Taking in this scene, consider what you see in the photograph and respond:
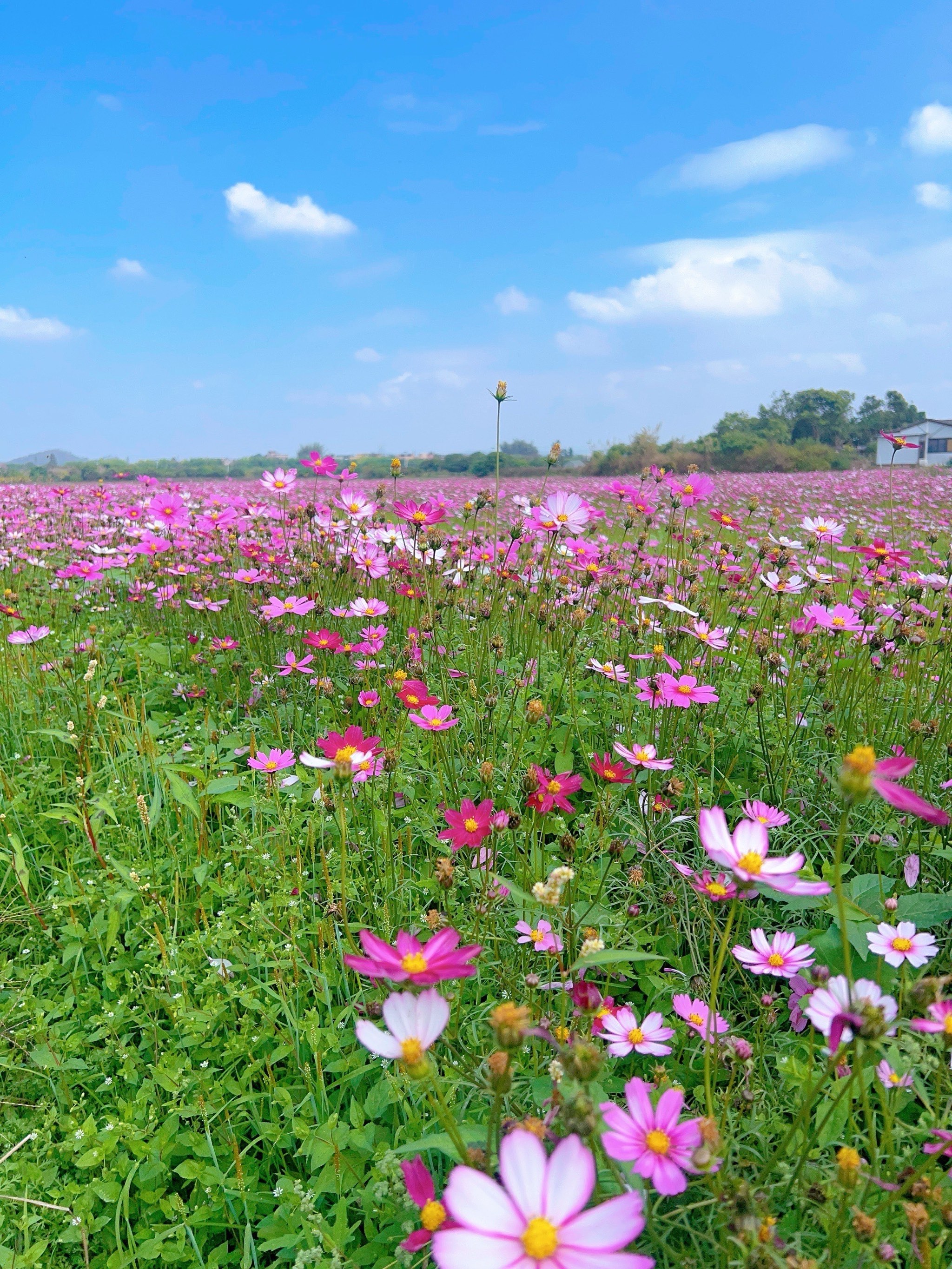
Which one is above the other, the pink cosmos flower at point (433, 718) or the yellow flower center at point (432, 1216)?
the pink cosmos flower at point (433, 718)

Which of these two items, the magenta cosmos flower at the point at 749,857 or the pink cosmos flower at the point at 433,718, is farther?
the pink cosmos flower at the point at 433,718

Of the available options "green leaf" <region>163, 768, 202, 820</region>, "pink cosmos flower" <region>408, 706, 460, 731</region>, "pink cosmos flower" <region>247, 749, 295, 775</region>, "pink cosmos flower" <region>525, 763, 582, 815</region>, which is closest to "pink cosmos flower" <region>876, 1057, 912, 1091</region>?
"pink cosmos flower" <region>525, 763, 582, 815</region>

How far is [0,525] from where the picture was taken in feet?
18.7

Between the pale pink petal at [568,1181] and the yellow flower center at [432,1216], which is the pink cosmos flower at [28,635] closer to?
the yellow flower center at [432,1216]

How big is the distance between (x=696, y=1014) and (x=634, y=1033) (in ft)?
0.47

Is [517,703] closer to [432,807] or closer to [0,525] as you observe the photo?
[432,807]

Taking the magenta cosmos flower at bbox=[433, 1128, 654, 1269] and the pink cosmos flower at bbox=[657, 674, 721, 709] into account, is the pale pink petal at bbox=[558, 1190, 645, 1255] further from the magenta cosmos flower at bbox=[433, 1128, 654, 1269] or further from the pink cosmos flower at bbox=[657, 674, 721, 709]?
the pink cosmos flower at bbox=[657, 674, 721, 709]

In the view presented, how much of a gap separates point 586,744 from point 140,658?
1.91m

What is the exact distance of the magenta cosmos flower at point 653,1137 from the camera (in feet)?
2.21

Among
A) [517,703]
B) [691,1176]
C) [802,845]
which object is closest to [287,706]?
[517,703]

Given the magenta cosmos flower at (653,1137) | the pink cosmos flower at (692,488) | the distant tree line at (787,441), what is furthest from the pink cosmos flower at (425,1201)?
the distant tree line at (787,441)

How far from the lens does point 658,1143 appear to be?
709 millimetres

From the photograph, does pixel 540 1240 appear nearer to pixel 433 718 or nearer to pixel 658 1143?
pixel 658 1143

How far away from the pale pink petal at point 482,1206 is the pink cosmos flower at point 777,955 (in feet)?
2.40
